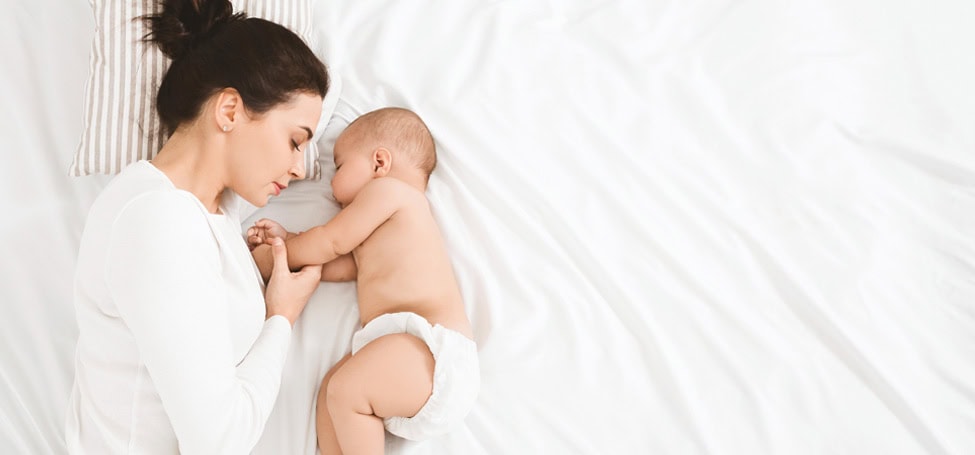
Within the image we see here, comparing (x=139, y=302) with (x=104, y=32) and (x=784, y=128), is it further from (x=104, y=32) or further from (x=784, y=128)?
(x=784, y=128)

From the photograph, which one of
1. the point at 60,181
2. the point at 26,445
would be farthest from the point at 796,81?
the point at 26,445

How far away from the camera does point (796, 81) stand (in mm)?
1786

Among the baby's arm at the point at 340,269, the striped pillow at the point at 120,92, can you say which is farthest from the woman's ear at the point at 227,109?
the baby's arm at the point at 340,269

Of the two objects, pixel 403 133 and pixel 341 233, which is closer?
pixel 341 233

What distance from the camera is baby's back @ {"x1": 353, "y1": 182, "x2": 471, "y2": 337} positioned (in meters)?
1.42

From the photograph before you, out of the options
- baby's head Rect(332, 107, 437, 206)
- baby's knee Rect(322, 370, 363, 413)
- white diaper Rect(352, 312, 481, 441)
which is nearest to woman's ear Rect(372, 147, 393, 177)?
baby's head Rect(332, 107, 437, 206)

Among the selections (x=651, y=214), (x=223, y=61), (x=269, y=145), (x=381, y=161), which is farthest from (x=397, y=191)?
(x=651, y=214)

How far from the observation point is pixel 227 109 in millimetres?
1225

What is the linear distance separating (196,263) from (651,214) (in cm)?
94

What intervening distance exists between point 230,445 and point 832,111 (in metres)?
1.49

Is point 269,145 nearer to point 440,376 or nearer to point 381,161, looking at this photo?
point 381,161

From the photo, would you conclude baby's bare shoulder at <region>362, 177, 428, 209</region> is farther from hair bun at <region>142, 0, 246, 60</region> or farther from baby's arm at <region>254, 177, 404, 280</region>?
hair bun at <region>142, 0, 246, 60</region>

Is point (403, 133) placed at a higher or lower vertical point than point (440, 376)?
higher

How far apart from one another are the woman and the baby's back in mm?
148
